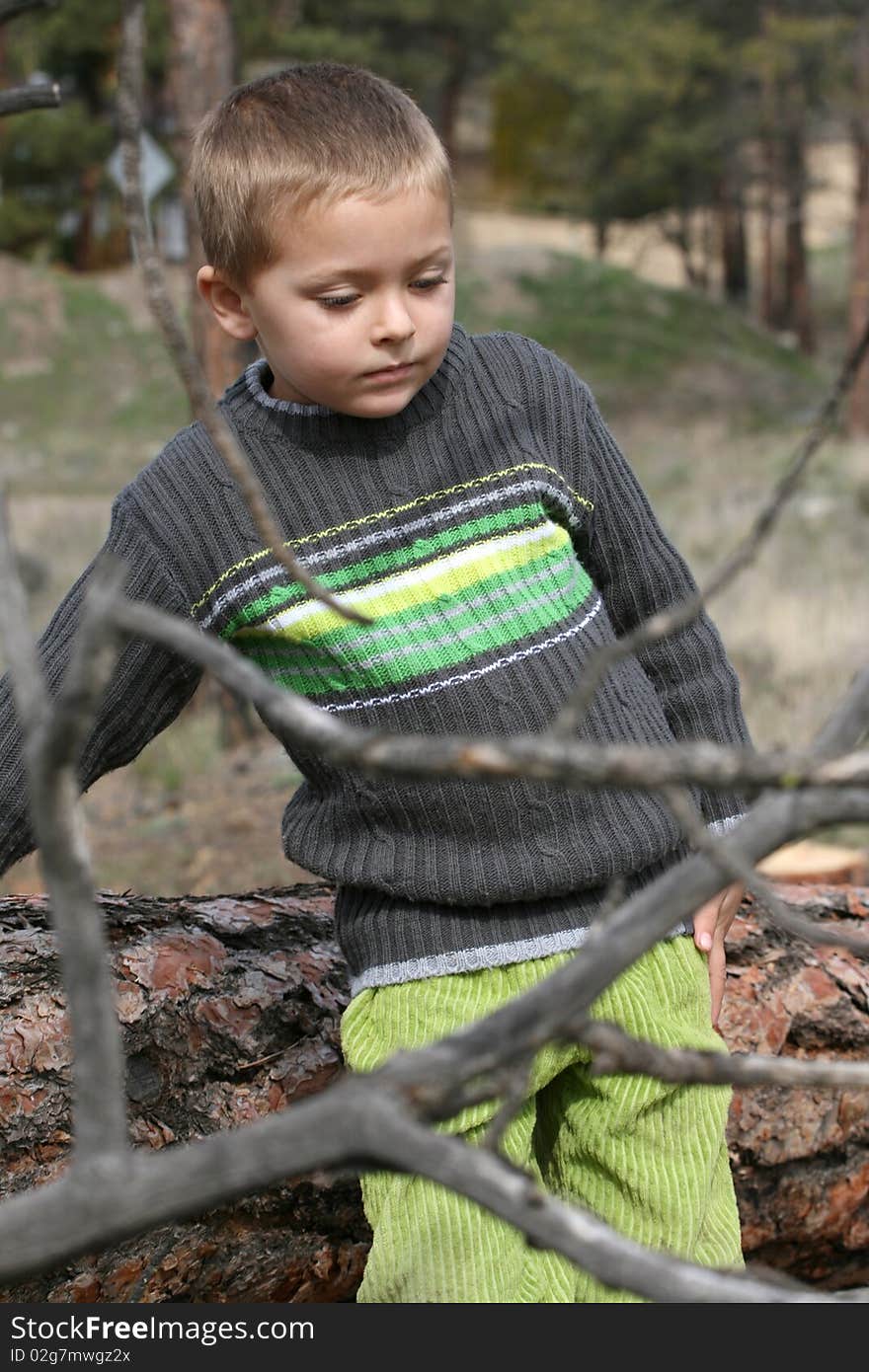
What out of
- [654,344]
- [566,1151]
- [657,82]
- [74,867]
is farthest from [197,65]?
[654,344]

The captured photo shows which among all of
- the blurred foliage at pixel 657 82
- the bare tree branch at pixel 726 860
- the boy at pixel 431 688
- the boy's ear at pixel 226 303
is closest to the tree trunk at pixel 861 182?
the blurred foliage at pixel 657 82

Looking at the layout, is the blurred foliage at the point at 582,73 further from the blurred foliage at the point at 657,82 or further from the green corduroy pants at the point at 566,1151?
the green corduroy pants at the point at 566,1151

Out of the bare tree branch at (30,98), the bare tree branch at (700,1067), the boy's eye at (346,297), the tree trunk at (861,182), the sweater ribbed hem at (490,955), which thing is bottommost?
the tree trunk at (861,182)

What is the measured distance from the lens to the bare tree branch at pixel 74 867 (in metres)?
0.86

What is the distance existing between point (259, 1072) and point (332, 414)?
977 mm

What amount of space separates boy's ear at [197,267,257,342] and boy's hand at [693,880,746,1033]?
3.31 ft

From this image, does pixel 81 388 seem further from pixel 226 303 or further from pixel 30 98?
pixel 30 98

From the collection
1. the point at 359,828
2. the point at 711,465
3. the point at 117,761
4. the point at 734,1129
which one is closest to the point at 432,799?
the point at 359,828

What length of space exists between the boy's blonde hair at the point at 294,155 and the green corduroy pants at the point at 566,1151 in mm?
982

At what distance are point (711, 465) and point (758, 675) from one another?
8.47 m

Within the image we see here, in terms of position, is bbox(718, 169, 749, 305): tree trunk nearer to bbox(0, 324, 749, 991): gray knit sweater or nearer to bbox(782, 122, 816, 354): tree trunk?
bbox(782, 122, 816, 354): tree trunk

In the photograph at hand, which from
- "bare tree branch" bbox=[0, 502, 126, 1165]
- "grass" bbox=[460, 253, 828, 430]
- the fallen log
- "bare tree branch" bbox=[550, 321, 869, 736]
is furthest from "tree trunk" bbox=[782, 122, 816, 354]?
"bare tree branch" bbox=[0, 502, 126, 1165]

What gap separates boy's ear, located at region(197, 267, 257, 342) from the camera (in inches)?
74.7

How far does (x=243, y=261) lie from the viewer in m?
1.81
